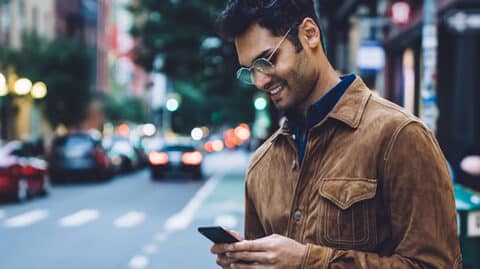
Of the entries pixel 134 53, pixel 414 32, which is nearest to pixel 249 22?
pixel 414 32

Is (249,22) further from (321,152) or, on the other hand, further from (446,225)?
(446,225)

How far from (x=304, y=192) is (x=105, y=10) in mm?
74073

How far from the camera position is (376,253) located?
2.38 meters

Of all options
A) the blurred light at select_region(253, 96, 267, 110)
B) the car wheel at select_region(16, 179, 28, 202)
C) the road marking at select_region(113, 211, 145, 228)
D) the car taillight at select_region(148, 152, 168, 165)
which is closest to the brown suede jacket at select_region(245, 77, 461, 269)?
the road marking at select_region(113, 211, 145, 228)

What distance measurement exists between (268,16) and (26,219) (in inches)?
597

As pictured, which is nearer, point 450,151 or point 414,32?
point 450,151

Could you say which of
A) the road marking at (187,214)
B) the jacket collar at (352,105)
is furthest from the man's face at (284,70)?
the road marking at (187,214)

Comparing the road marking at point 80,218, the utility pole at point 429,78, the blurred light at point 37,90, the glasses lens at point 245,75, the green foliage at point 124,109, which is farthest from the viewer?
the green foliage at point 124,109

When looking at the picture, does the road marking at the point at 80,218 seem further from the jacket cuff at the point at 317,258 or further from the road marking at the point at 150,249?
the jacket cuff at the point at 317,258

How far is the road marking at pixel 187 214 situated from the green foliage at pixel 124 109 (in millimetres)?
41114

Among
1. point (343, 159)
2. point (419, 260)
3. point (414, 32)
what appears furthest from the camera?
point (414, 32)

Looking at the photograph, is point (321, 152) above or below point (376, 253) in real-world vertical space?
above

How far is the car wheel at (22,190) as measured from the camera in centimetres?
2092

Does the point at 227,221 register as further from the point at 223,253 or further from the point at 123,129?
the point at 123,129
